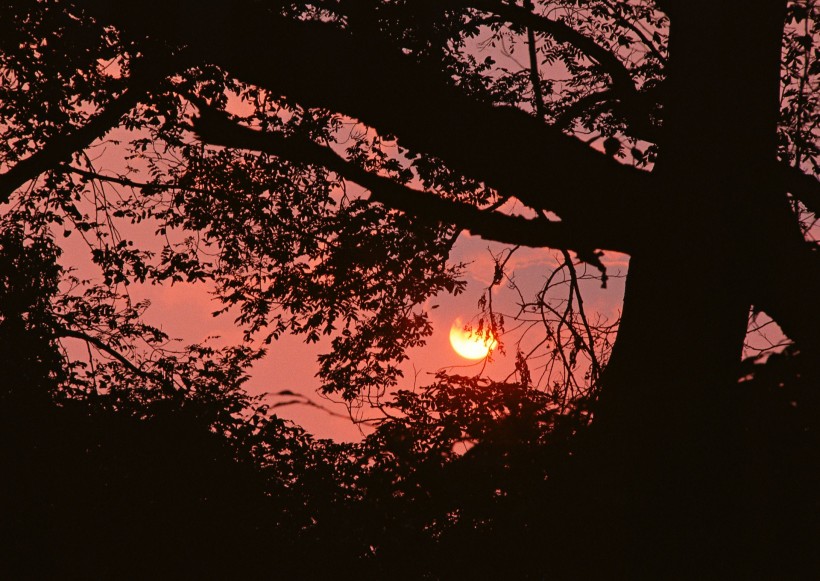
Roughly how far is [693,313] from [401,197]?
1.38 m

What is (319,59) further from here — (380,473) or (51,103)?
(51,103)

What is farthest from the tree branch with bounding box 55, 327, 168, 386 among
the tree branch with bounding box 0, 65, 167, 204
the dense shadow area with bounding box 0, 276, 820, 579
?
the tree branch with bounding box 0, 65, 167, 204

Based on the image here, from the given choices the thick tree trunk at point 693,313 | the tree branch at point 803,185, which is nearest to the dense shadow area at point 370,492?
the thick tree trunk at point 693,313

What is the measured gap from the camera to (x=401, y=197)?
2.52 metres

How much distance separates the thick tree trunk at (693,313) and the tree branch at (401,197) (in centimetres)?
58

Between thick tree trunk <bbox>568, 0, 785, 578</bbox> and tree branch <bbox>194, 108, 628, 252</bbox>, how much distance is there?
0.58m

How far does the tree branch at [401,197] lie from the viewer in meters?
2.39

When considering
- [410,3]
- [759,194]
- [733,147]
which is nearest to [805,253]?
[759,194]

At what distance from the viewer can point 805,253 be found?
3053 mm

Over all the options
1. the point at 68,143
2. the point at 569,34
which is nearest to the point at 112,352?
the point at 68,143

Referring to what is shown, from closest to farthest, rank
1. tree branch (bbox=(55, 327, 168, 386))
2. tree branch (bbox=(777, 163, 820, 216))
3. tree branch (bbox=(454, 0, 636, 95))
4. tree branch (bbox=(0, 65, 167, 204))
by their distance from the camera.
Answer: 1. tree branch (bbox=(777, 163, 820, 216))
2. tree branch (bbox=(0, 65, 167, 204))
3. tree branch (bbox=(454, 0, 636, 95))
4. tree branch (bbox=(55, 327, 168, 386))

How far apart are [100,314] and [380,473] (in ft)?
31.2

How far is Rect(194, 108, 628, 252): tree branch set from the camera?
2.39 m

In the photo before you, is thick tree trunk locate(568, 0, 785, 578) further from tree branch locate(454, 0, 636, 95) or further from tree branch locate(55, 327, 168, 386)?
tree branch locate(55, 327, 168, 386)
